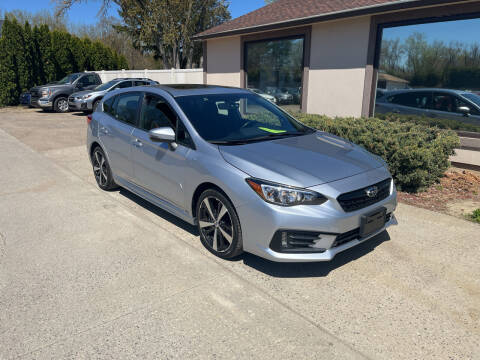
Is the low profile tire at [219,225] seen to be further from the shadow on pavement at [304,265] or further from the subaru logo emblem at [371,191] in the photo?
the subaru logo emblem at [371,191]

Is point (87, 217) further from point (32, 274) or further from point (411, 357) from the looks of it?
point (411, 357)

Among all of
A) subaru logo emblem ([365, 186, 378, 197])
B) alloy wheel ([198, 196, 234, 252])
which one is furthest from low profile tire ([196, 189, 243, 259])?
subaru logo emblem ([365, 186, 378, 197])

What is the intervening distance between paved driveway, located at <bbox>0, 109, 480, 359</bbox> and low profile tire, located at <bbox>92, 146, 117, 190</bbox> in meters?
0.86

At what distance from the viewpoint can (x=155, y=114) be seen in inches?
180

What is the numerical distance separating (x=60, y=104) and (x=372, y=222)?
60.4ft

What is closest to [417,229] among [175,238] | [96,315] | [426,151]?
[426,151]

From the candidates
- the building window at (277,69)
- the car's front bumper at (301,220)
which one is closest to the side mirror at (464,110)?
the building window at (277,69)

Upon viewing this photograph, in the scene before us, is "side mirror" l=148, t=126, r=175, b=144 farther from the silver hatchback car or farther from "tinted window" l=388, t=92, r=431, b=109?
"tinted window" l=388, t=92, r=431, b=109

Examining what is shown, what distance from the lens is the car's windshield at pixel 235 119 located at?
404 centimetres

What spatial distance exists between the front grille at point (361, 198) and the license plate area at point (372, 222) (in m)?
0.10

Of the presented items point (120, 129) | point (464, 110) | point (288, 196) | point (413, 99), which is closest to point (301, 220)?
point (288, 196)

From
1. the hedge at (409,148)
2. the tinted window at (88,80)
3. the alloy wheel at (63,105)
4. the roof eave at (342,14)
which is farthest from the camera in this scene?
the tinted window at (88,80)

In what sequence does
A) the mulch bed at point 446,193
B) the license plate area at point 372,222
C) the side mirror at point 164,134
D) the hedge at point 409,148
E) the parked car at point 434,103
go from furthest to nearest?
the parked car at point 434,103 < the hedge at point 409,148 < the mulch bed at point 446,193 < the side mirror at point 164,134 < the license plate area at point 372,222

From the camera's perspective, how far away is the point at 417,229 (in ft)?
15.1
